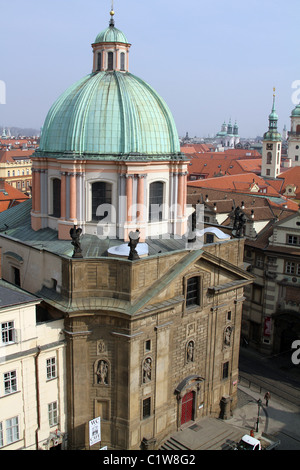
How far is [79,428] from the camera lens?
35.2m

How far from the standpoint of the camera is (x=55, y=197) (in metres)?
40.2

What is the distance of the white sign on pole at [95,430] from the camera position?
110 feet

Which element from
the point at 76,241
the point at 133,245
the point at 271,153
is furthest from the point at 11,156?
the point at 133,245

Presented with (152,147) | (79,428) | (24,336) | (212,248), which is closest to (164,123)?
(152,147)

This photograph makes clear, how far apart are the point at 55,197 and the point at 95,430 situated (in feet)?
59.5

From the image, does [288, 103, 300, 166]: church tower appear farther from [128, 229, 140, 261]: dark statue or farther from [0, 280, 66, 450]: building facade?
[0, 280, 66, 450]: building facade

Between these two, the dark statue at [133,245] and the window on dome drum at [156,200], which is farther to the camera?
the window on dome drum at [156,200]

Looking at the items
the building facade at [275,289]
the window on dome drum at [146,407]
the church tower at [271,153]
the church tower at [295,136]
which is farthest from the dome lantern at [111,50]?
the church tower at [295,136]

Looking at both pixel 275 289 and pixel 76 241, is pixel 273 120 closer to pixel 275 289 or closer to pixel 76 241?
pixel 275 289

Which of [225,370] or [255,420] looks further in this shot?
[225,370]

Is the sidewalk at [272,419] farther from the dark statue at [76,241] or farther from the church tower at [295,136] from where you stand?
the church tower at [295,136]

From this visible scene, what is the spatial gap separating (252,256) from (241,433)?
21.4m

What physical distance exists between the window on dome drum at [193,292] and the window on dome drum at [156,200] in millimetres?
5827
